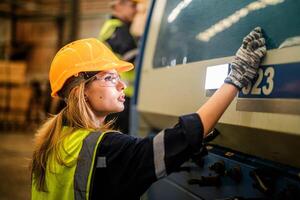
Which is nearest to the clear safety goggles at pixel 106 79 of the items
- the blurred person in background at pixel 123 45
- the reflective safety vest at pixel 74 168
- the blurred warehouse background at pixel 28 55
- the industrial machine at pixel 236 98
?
the reflective safety vest at pixel 74 168

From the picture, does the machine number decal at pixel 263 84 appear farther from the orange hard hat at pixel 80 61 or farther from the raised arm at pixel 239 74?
the orange hard hat at pixel 80 61

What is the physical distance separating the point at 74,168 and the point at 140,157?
0.24m

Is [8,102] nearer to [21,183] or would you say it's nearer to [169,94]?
[21,183]

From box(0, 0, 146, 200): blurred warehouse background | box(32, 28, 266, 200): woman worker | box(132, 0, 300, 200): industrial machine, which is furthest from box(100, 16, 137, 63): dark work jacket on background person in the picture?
box(0, 0, 146, 200): blurred warehouse background

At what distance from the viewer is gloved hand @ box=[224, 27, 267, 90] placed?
4.14 ft

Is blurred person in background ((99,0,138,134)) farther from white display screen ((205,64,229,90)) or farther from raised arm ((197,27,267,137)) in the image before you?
raised arm ((197,27,267,137))

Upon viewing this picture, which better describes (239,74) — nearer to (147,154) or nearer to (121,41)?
(147,154)

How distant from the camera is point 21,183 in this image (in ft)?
16.6

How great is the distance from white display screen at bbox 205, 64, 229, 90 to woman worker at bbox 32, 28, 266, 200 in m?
0.12

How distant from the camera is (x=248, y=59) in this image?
126 centimetres

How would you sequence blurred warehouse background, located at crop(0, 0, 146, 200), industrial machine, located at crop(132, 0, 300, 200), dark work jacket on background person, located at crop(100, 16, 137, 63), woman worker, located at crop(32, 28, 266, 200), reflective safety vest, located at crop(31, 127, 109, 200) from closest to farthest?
1. industrial machine, located at crop(132, 0, 300, 200)
2. woman worker, located at crop(32, 28, 266, 200)
3. reflective safety vest, located at crop(31, 127, 109, 200)
4. dark work jacket on background person, located at crop(100, 16, 137, 63)
5. blurred warehouse background, located at crop(0, 0, 146, 200)

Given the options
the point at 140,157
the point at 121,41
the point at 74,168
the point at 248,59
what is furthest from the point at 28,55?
the point at 248,59

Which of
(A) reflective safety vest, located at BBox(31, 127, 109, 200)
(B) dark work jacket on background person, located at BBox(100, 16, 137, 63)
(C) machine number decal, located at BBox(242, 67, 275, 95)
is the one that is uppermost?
(B) dark work jacket on background person, located at BBox(100, 16, 137, 63)

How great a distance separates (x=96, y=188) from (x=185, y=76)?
64cm
